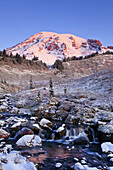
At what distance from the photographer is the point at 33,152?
444 inches

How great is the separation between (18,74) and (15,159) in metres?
77.4

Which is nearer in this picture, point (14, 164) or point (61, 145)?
point (14, 164)

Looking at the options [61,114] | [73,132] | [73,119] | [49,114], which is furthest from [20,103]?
[73,132]

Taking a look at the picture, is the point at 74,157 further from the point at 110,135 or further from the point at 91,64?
the point at 91,64

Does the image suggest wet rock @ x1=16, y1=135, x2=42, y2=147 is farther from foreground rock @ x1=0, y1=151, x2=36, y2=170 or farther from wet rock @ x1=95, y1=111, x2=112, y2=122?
wet rock @ x1=95, y1=111, x2=112, y2=122

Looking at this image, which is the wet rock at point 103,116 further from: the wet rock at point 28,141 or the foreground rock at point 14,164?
the foreground rock at point 14,164

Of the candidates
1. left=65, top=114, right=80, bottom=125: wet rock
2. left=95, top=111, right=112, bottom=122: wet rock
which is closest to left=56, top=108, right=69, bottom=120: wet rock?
left=65, top=114, right=80, bottom=125: wet rock

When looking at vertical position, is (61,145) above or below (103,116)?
below

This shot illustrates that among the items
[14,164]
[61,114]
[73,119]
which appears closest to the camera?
[14,164]

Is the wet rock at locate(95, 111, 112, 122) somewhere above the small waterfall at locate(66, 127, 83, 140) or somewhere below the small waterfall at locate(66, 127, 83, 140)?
above

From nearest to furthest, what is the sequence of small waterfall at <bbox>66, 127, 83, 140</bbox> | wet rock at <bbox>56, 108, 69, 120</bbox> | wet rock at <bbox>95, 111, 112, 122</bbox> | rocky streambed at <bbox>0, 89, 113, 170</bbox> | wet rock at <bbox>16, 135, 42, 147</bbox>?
rocky streambed at <bbox>0, 89, 113, 170</bbox> → wet rock at <bbox>16, 135, 42, 147</bbox> → small waterfall at <bbox>66, 127, 83, 140</bbox> → wet rock at <bbox>95, 111, 112, 122</bbox> → wet rock at <bbox>56, 108, 69, 120</bbox>

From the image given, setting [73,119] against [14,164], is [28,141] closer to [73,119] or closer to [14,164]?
[14,164]

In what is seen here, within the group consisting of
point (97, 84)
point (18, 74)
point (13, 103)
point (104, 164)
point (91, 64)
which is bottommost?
point (104, 164)

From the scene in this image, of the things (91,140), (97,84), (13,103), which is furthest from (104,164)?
(97,84)
